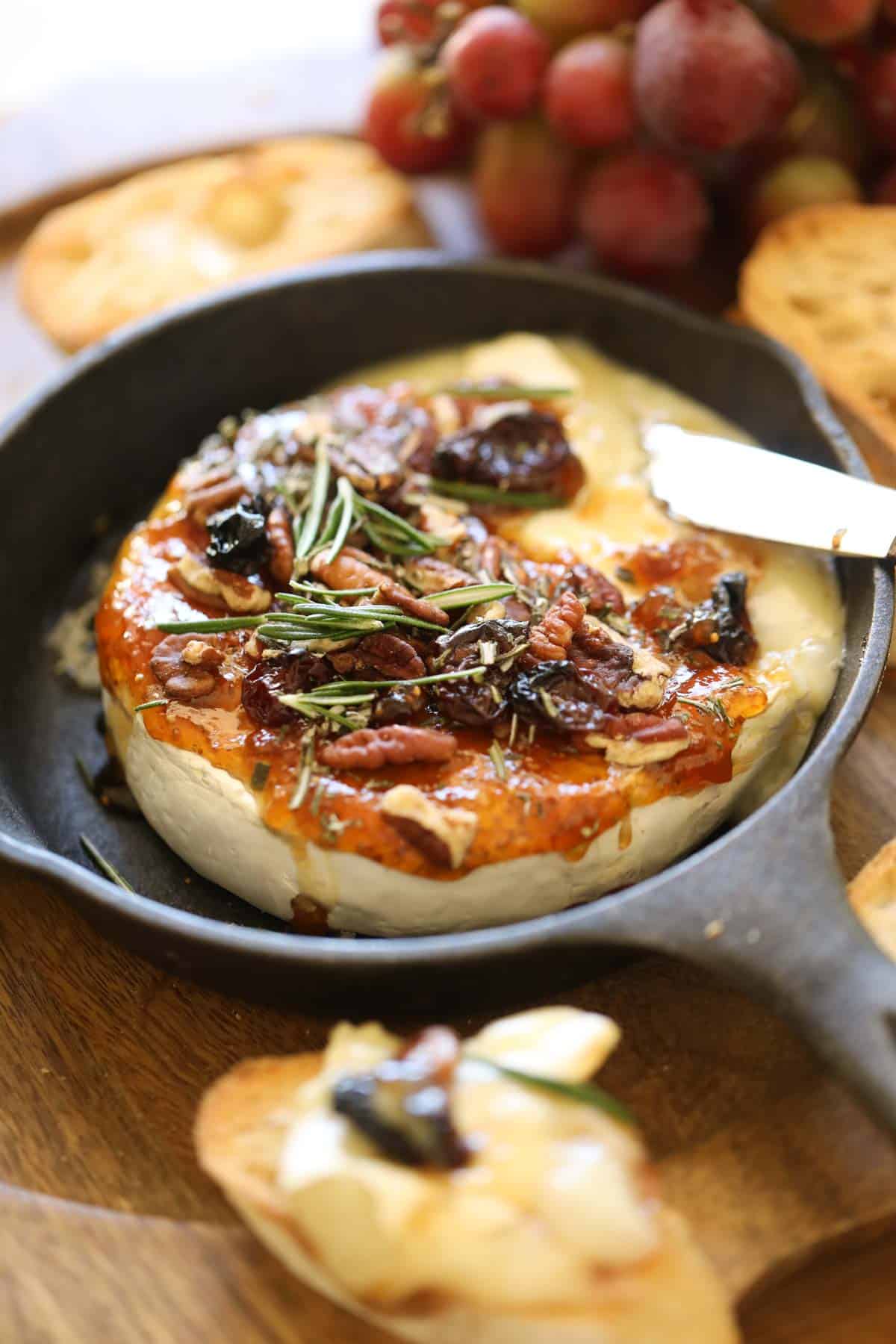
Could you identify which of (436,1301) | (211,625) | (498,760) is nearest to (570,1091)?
(436,1301)

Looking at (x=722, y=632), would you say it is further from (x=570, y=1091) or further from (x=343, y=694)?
(x=570, y=1091)

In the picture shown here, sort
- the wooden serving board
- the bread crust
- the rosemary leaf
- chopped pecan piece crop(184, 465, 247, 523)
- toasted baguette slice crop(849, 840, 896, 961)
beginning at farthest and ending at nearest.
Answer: chopped pecan piece crop(184, 465, 247, 523) → the rosemary leaf → toasted baguette slice crop(849, 840, 896, 961) → the wooden serving board → the bread crust

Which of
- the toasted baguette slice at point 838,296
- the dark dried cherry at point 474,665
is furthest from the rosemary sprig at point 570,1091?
the toasted baguette slice at point 838,296

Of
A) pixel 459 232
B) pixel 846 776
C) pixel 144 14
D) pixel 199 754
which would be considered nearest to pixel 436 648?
pixel 199 754

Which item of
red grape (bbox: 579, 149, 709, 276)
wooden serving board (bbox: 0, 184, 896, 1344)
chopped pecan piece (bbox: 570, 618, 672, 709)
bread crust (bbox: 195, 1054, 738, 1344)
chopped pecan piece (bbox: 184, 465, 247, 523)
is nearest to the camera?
bread crust (bbox: 195, 1054, 738, 1344)

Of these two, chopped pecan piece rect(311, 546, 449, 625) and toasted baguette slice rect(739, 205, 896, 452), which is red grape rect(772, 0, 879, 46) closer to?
toasted baguette slice rect(739, 205, 896, 452)

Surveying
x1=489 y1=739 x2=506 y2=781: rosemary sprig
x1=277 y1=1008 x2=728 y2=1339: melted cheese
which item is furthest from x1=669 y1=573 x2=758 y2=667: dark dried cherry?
x1=277 y1=1008 x2=728 y2=1339: melted cheese
